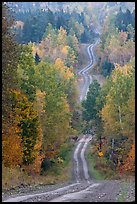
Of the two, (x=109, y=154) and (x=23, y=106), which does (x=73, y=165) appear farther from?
(x=23, y=106)

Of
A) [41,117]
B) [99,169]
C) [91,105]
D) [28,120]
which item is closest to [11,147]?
[28,120]

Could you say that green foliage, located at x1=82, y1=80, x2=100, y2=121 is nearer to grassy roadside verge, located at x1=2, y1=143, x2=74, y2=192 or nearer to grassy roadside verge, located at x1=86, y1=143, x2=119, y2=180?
grassy roadside verge, located at x1=2, y1=143, x2=74, y2=192

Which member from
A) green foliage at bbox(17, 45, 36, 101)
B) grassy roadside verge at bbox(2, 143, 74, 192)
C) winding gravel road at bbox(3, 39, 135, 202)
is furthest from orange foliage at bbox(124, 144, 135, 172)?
green foliage at bbox(17, 45, 36, 101)

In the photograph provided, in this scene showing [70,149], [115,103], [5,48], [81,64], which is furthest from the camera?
[81,64]

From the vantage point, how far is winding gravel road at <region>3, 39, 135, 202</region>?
60.8 ft

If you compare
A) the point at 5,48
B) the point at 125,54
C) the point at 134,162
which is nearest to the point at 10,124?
the point at 5,48

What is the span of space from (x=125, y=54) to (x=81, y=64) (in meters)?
25.5

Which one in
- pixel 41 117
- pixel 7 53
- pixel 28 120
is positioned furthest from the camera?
pixel 41 117

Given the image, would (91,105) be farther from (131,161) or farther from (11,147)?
(11,147)

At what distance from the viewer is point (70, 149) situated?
5775 centimetres

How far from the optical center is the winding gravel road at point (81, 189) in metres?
18.5

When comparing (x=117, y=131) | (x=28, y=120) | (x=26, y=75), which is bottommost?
(x=117, y=131)

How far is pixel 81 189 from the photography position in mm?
24109

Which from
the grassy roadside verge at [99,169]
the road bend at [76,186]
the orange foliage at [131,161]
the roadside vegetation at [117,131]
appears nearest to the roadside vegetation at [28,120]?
the road bend at [76,186]
